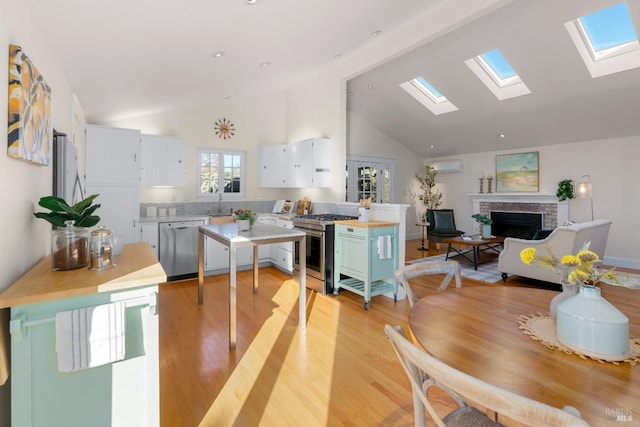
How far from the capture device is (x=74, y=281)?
140 cm

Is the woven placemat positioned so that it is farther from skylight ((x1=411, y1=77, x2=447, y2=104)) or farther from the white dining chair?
skylight ((x1=411, y1=77, x2=447, y2=104))

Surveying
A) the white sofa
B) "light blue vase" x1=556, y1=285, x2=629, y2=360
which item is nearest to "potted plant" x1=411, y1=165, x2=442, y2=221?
the white sofa

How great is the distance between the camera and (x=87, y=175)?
3.90m

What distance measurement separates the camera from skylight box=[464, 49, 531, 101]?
501 centimetres

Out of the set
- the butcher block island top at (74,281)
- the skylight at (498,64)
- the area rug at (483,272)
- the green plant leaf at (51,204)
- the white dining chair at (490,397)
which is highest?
the skylight at (498,64)

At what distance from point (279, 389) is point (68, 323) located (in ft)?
4.27

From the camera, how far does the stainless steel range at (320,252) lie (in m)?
4.02

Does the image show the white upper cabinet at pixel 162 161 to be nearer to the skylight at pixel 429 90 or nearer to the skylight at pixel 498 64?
the skylight at pixel 429 90

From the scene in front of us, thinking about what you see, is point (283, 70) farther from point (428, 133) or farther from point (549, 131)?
point (549, 131)

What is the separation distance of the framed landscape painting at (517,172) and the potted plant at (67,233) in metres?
7.91

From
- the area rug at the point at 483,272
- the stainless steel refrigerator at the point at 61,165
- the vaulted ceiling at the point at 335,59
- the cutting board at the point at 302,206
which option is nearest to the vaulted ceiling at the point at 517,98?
the vaulted ceiling at the point at 335,59

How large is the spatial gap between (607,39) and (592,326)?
522 cm

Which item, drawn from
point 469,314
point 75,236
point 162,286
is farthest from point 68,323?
point 162,286

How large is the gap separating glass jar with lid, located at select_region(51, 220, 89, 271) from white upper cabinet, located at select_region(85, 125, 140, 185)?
287cm
